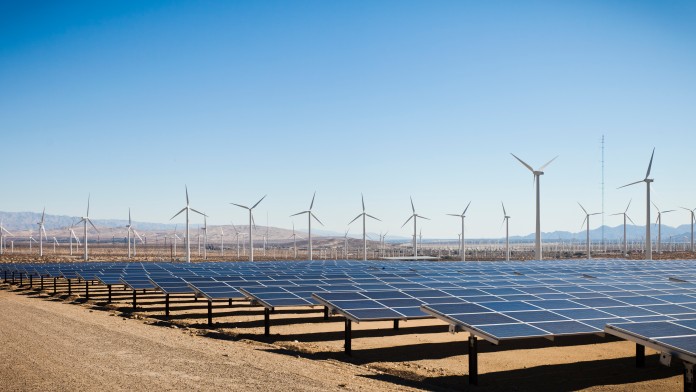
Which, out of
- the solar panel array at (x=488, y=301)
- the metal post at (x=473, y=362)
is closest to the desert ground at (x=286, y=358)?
the metal post at (x=473, y=362)

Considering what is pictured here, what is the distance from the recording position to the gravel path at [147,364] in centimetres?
1566

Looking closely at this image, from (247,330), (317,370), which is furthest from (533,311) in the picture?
(247,330)

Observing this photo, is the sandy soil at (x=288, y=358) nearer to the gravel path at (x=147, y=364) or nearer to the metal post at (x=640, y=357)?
the gravel path at (x=147, y=364)

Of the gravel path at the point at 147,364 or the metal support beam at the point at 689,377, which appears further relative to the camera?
the gravel path at the point at 147,364

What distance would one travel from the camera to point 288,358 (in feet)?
66.4

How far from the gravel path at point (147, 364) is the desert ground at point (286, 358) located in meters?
0.03

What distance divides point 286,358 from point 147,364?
443 cm

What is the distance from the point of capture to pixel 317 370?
59.2ft

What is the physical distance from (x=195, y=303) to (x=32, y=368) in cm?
2286

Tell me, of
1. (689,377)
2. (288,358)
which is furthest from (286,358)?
(689,377)

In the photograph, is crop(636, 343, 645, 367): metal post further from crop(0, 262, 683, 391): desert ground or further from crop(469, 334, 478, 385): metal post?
crop(469, 334, 478, 385): metal post

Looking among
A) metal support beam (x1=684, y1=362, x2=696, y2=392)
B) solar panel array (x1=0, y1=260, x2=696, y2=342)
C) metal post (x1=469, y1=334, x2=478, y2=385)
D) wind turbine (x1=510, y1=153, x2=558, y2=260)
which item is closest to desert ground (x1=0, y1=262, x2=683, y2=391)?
metal post (x1=469, y1=334, x2=478, y2=385)

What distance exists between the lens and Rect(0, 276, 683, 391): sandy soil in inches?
650

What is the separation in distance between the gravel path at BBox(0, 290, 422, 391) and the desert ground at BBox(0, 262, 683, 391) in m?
0.03
